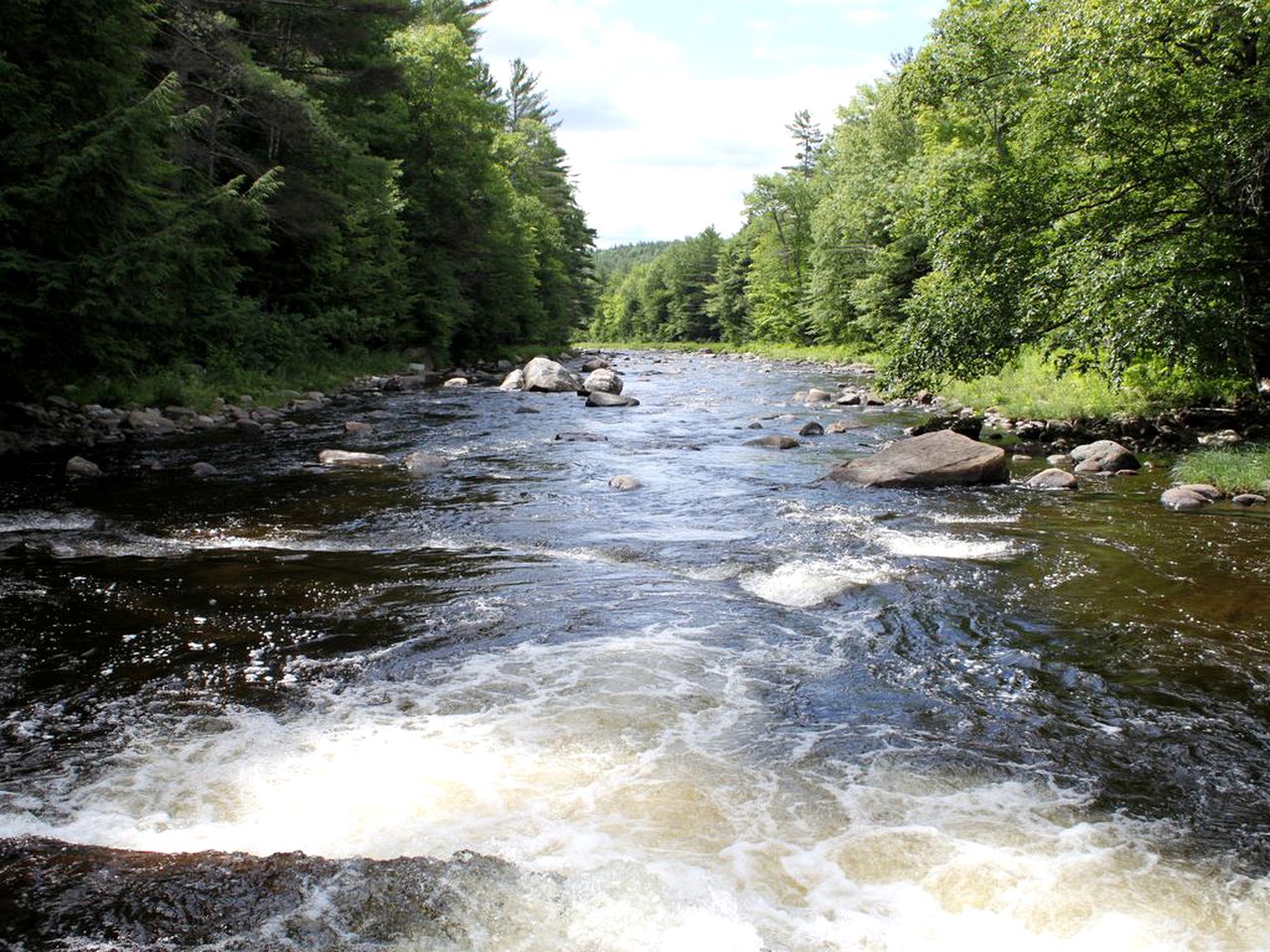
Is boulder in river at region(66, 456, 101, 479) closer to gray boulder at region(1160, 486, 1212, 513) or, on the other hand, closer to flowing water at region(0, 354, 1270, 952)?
flowing water at region(0, 354, 1270, 952)

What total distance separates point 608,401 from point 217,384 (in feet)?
31.4

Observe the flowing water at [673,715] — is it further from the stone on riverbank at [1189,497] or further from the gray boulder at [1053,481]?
the gray boulder at [1053,481]

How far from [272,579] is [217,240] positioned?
51.6 ft

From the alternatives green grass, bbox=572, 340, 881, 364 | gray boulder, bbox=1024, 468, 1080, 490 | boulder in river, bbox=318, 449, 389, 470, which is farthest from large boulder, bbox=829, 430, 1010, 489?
green grass, bbox=572, 340, 881, 364

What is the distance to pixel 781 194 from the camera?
209ft

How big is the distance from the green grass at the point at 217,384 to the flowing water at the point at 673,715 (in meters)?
6.98

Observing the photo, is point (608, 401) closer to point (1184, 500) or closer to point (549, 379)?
point (549, 379)

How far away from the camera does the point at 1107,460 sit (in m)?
13.2

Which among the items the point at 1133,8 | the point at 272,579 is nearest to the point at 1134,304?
the point at 1133,8

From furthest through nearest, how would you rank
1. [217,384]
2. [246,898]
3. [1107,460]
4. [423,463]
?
[217,384]
[423,463]
[1107,460]
[246,898]

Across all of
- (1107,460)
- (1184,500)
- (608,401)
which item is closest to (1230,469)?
(1184,500)

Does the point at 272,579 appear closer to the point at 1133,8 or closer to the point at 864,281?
the point at 1133,8

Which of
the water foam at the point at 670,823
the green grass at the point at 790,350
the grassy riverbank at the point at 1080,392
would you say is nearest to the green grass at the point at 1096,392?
the grassy riverbank at the point at 1080,392

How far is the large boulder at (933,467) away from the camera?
12.5 meters
